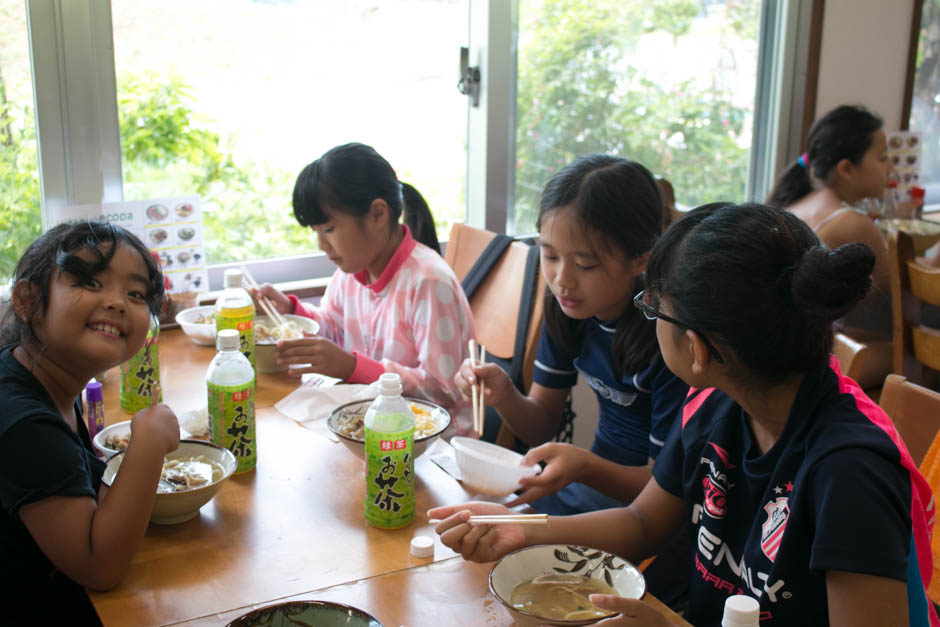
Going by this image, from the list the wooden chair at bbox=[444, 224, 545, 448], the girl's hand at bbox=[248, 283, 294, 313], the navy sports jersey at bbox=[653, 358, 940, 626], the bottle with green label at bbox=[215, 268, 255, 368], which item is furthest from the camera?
the girl's hand at bbox=[248, 283, 294, 313]

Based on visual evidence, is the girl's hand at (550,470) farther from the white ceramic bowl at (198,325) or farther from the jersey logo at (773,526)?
the white ceramic bowl at (198,325)

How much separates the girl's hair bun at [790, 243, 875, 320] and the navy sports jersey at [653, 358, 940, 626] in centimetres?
10

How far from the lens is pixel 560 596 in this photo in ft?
3.23

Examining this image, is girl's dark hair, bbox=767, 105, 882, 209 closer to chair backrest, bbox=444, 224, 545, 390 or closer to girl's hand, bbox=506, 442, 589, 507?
chair backrest, bbox=444, 224, 545, 390

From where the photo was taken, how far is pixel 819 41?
3.45m

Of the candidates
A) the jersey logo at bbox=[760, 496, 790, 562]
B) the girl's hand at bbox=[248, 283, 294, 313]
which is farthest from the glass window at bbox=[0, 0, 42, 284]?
the jersey logo at bbox=[760, 496, 790, 562]

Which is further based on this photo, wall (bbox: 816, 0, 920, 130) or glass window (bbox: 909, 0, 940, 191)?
glass window (bbox: 909, 0, 940, 191)

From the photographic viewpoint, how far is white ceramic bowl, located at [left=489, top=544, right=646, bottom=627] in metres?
0.98

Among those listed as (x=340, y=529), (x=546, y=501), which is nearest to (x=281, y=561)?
(x=340, y=529)

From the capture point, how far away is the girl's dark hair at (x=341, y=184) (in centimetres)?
193

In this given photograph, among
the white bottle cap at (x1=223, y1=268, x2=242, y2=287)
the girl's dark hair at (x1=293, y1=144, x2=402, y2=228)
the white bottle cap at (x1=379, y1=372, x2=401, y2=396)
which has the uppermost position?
the girl's dark hair at (x1=293, y1=144, x2=402, y2=228)

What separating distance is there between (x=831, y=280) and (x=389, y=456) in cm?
60

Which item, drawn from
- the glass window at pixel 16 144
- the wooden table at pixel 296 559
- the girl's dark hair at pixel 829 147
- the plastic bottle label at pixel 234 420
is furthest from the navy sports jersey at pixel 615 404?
the girl's dark hair at pixel 829 147

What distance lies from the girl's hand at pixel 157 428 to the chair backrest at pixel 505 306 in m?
1.07
